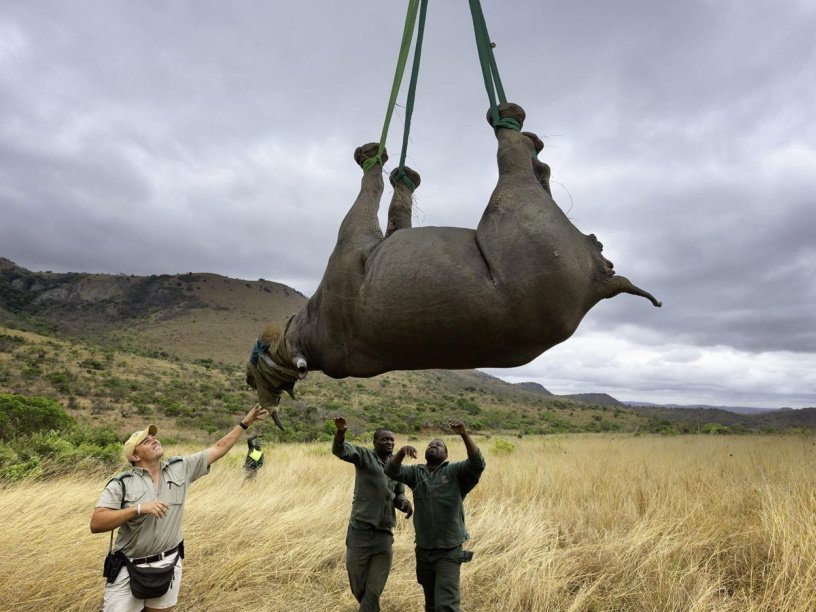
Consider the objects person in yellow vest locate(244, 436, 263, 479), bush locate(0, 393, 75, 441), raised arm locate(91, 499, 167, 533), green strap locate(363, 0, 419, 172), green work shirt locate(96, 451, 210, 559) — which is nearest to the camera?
green strap locate(363, 0, 419, 172)

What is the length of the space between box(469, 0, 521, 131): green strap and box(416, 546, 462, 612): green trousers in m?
4.36

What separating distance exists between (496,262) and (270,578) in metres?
6.41

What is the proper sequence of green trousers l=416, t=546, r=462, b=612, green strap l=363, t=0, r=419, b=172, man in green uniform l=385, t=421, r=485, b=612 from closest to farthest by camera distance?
1. green strap l=363, t=0, r=419, b=172
2. green trousers l=416, t=546, r=462, b=612
3. man in green uniform l=385, t=421, r=485, b=612

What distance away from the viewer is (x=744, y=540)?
6.34 metres

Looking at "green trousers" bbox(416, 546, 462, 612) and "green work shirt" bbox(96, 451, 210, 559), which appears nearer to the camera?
"green work shirt" bbox(96, 451, 210, 559)

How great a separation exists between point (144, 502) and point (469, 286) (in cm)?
341

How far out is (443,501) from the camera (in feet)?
17.2

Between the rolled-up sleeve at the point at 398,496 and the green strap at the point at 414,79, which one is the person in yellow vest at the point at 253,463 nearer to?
the rolled-up sleeve at the point at 398,496

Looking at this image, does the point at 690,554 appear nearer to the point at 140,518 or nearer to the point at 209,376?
the point at 140,518

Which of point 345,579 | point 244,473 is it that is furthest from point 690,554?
point 244,473

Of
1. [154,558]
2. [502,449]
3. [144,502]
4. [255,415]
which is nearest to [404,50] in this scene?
[255,415]

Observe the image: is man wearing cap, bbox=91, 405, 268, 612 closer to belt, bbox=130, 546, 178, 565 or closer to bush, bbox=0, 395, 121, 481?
belt, bbox=130, 546, 178, 565

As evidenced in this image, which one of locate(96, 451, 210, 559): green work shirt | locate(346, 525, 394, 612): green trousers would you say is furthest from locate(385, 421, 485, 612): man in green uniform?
locate(96, 451, 210, 559): green work shirt

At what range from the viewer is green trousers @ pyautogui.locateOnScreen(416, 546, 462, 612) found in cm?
483
